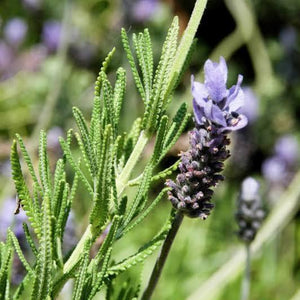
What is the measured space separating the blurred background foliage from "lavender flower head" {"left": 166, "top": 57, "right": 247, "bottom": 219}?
2.43ft

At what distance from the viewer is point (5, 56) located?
1.96m

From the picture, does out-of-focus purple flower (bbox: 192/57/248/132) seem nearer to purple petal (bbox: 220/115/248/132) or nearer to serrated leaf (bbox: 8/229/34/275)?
purple petal (bbox: 220/115/248/132)

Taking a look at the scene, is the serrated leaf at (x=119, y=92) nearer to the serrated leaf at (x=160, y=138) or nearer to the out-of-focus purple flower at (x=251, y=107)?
the serrated leaf at (x=160, y=138)

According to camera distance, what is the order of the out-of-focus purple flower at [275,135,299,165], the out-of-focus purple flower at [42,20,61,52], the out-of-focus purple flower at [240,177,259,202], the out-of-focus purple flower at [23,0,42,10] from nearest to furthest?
the out-of-focus purple flower at [240,177,259,202]
the out-of-focus purple flower at [275,135,299,165]
the out-of-focus purple flower at [42,20,61,52]
the out-of-focus purple flower at [23,0,42,10]

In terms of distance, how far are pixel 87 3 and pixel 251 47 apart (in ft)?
2.04

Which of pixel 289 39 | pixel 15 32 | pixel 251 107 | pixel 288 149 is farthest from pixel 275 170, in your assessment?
pixel 15 32

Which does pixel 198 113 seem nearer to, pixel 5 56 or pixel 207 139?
pixel 207 139

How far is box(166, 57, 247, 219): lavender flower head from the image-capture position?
381mm

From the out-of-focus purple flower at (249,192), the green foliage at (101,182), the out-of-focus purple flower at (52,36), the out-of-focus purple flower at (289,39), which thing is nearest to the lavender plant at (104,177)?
the green foliage at (101,182)

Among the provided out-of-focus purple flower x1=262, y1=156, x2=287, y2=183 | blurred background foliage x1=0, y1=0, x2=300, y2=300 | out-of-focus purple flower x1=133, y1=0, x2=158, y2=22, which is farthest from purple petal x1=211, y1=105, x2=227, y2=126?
out-of-focus purple flower x1=133, y1=0, x2=158, y2=22

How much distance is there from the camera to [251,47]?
195cm

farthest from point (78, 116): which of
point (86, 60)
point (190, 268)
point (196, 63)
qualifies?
point (196, 63)

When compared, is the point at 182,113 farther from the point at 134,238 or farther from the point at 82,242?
the point at 134,238

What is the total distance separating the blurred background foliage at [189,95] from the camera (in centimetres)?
141
